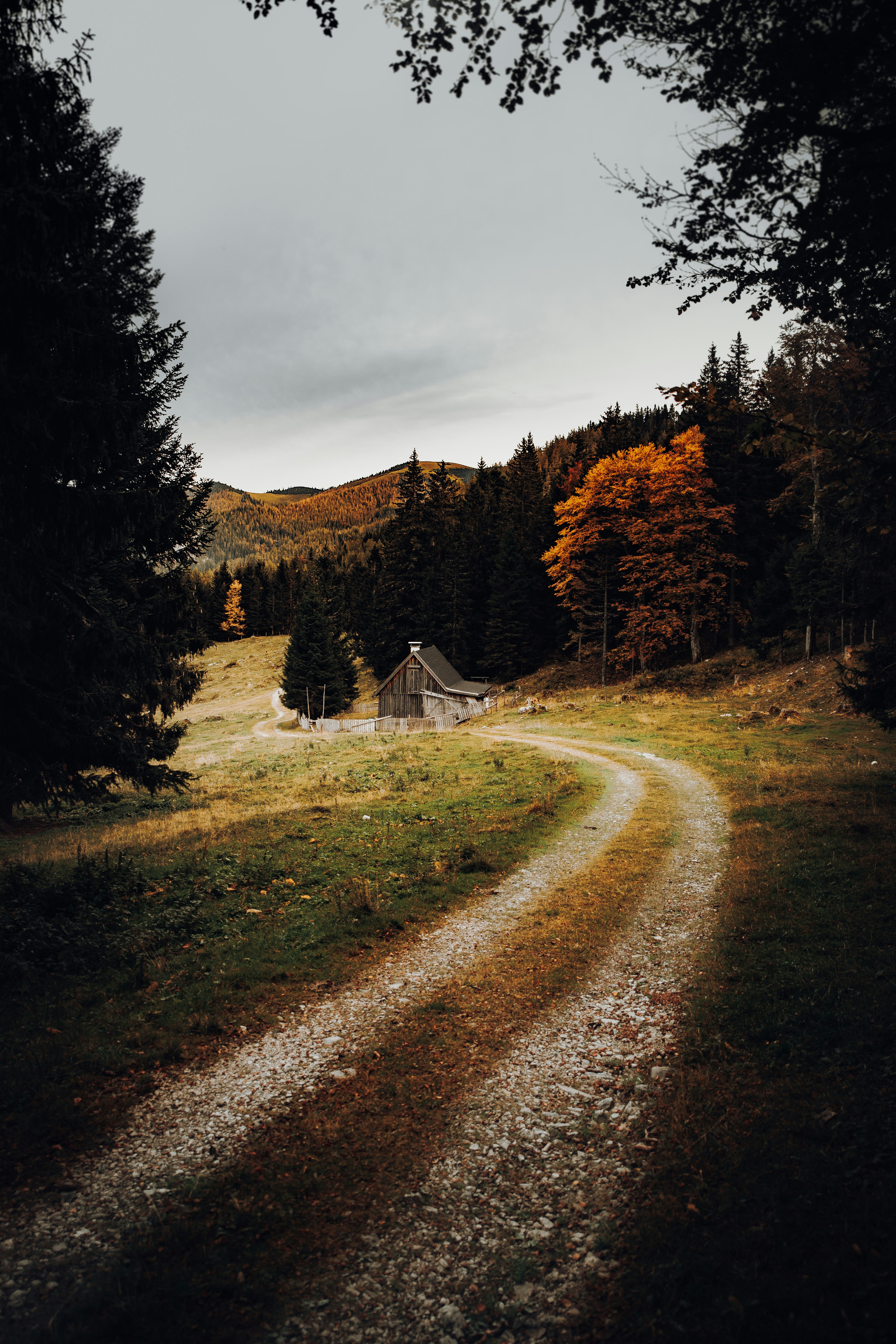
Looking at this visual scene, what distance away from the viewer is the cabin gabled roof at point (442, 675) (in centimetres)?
4378

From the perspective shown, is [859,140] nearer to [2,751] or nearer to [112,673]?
[112,673]

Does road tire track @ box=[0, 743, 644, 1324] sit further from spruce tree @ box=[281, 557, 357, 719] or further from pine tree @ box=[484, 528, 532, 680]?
spruce tree @ box=[281, 557, 357, 719]

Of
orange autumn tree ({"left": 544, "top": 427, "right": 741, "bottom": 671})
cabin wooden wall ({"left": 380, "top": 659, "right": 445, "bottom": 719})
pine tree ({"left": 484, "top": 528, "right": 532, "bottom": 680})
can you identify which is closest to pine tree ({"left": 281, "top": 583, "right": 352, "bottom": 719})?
cabin wooden wall ({"left": 380, "top": 659, "right": 445, "bottom": 719})

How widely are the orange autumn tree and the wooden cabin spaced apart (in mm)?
11152

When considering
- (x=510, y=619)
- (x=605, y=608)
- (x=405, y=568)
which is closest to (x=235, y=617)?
(x=405, y=568)

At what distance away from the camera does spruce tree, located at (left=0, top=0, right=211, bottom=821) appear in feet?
21.0

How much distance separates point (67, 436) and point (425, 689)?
3777 centimetres

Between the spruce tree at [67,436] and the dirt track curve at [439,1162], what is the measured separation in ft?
17.6

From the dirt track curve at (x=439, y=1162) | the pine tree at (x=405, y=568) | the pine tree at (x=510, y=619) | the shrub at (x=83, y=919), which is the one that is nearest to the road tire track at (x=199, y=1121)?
the dirt track curve at (x=439, y=1162)

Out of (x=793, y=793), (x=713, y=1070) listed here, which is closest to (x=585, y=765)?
(x=793, y=793)

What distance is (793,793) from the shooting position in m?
15.3

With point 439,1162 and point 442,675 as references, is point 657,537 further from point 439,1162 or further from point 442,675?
point 439,1162

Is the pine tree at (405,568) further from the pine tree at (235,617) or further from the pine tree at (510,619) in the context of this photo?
the pine tree at (235,617)

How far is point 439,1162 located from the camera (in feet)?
15.7
